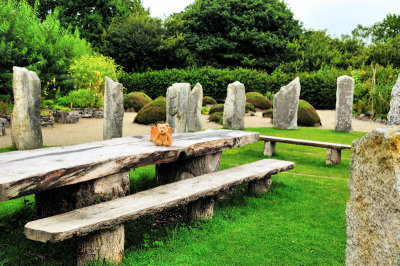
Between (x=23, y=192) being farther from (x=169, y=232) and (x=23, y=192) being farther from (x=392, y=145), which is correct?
(x=392, y=145)

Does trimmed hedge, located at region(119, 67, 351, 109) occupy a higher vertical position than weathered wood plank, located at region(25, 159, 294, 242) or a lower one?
higher

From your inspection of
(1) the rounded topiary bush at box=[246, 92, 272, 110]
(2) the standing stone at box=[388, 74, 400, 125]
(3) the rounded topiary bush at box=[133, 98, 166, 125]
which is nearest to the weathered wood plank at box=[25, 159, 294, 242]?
(2) the standing stone at box=[388, 74, 400, 125]

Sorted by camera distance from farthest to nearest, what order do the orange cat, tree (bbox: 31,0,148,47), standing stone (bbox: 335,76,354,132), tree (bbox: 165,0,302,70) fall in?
tree (bbox: 31,0,148,47)
tree (bbox: 165,0,302,70)
standing stone (bbox: 335,76,354,132)
the orange cat

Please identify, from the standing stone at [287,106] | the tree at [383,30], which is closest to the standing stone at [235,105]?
the standing stone at [287,106]

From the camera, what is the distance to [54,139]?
9.59 metres

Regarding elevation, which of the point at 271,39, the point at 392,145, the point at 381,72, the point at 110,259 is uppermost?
the point at 271,39

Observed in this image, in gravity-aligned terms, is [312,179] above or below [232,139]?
below

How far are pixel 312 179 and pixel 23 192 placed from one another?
4698mm

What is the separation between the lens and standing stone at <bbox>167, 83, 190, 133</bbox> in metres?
9.19

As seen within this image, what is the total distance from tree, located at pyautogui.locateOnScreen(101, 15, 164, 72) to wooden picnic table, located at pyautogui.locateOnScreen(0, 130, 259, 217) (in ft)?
74.0

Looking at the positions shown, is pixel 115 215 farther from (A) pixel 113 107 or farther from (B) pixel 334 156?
(A) pixel 113 107

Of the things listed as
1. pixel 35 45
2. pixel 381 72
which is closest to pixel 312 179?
pixel 35 45

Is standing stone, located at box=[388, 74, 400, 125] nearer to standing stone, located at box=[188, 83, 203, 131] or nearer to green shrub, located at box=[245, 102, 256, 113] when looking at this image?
standing stone, located at box=[188, 83, 203, 131]

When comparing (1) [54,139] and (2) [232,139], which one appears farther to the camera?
(1) [54,139]
